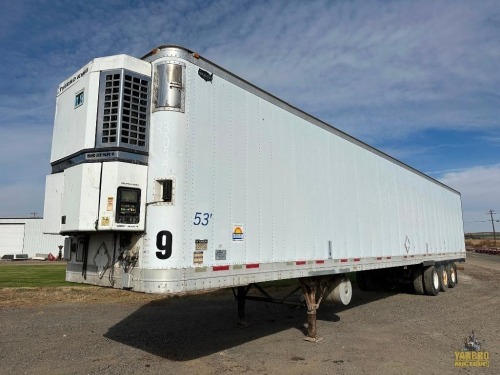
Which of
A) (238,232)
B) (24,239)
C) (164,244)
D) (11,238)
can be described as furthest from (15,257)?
(164,244)

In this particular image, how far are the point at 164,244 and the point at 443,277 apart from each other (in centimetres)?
1350

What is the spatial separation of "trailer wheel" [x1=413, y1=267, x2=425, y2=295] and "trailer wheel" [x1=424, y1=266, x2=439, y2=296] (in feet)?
0.47

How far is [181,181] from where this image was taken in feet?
15.7

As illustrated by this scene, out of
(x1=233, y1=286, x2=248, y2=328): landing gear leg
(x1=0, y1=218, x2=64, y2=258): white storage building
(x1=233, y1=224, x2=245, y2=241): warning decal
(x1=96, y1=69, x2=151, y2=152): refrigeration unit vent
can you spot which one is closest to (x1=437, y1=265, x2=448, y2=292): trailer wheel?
(x1=233, y1=286, x2=248, y2=328): landing gear leg

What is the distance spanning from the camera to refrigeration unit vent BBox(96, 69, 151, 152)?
4.82 metres

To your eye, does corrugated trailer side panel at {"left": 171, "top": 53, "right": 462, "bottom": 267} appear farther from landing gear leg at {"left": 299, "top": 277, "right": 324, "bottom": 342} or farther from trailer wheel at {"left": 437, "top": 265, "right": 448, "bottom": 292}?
trailer wheel at {"left": 437, "top": 265, "right": 448, "bottom": 292}

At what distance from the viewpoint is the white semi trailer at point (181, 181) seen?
4.70 metres

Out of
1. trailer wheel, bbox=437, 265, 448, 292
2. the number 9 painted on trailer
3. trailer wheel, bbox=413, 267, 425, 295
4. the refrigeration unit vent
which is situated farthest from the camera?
trailer wheel, bbox=437, 265, 448, 292

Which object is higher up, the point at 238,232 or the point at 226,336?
the point at 238,232

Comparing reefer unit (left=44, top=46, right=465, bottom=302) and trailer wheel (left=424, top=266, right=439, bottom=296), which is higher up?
reefer unit (left=44, top=46, right=465, bottom=302)

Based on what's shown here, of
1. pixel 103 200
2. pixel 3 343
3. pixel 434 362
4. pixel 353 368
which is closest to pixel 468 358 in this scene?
pixel 434 362

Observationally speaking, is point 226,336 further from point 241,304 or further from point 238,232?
point 238,232

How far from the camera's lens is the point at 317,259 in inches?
283

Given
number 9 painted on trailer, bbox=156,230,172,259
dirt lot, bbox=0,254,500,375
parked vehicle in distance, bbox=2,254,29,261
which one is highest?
number 9 painted on trailer, bbox=156,230,172,259
